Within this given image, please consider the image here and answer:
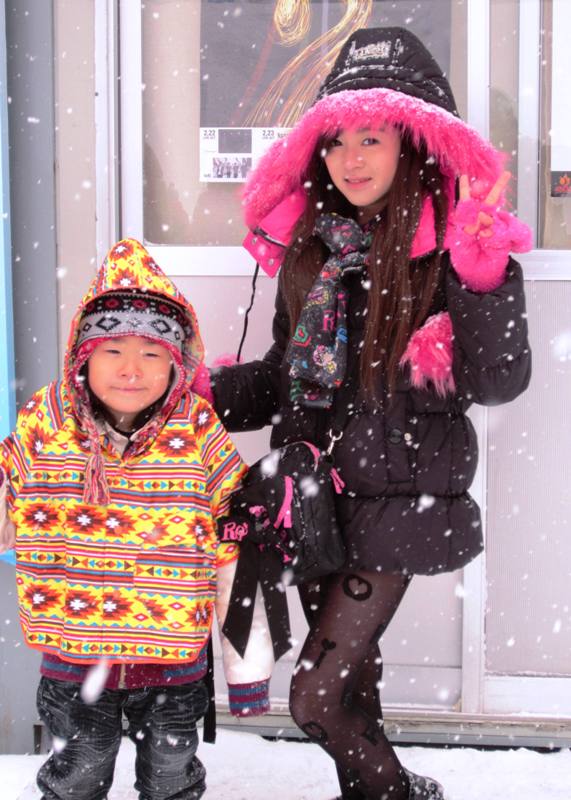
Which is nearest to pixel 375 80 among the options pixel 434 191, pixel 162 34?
pixel 434 191

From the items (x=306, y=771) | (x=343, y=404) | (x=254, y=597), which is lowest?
(x=306, y=771)

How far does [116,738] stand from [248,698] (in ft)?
1.20

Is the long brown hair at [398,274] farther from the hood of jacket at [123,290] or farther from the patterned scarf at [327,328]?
the hood of jacket at [123,290]

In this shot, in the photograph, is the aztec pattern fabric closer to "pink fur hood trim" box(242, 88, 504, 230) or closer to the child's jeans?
the child's jeans

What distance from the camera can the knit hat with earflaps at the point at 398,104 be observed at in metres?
2.03

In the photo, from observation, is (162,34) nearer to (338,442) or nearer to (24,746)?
(338,442)

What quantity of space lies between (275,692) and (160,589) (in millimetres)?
1245

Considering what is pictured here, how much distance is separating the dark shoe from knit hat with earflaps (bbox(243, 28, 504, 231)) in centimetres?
166

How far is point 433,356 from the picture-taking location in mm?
1936

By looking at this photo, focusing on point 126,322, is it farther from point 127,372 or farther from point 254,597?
point 254,597

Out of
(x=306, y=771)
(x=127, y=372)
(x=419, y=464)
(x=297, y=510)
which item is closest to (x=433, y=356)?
(x=419, y=464)

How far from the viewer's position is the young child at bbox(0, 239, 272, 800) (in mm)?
1944

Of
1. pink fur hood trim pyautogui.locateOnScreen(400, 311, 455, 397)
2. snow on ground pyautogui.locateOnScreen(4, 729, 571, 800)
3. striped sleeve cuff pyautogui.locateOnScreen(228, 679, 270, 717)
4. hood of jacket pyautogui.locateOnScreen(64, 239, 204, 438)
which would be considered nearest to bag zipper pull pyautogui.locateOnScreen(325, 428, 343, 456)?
pink fur hood trim pyautogui.locateOnScreen(400, 311, 455, 397)

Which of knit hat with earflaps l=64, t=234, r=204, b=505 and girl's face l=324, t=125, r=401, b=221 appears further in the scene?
girl's face l=324, t=125, r=401, b=221
